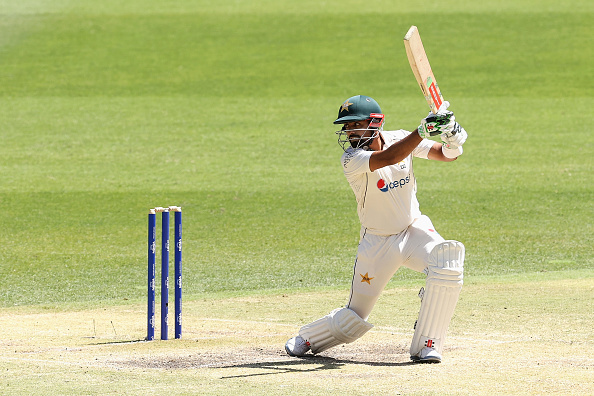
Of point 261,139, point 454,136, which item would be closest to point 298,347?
point 454,136

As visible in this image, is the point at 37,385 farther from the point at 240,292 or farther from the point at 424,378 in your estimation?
the point at 240,292

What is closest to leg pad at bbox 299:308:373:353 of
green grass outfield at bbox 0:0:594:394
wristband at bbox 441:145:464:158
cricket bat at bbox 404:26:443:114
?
green grass outfield at bbox 0:0:594:394

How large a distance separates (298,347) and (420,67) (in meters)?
1.89

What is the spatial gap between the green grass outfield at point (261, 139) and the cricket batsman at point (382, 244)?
32.8 inches

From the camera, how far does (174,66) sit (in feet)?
69.2

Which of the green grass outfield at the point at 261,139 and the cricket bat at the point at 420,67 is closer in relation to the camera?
the cricket bat at the point at 420,67

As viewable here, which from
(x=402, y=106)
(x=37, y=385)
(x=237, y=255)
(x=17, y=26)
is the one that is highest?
(x=17, y=26)

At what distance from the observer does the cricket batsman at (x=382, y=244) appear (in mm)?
5590

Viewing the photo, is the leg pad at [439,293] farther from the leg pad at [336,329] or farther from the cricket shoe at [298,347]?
the cricket shoe at [298,347]

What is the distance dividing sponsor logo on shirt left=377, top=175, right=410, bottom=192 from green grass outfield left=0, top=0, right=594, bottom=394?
1410 millimetres

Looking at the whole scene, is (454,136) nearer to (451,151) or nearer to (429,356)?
(451,151)

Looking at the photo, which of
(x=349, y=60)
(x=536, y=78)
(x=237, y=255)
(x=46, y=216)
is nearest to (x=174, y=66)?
(x=349, y=60)

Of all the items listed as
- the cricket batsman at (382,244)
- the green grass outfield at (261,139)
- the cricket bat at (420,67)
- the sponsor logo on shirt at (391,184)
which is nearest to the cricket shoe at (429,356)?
the cricket batsman at (382,244)

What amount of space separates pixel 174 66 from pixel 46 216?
30.7 ft
